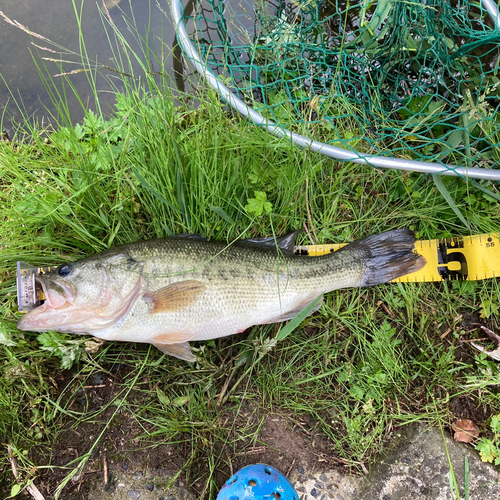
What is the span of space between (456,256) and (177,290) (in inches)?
103

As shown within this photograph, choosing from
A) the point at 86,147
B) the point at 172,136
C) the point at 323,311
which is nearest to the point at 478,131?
the point at 323,311

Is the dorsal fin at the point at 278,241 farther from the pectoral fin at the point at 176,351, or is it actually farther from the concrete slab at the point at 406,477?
the concrete slab at the point at 406,477

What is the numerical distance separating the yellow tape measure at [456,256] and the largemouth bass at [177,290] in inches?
22.8

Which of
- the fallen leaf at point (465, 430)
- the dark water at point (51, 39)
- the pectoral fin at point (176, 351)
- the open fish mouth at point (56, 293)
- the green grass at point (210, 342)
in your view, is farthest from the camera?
the dark water at point (51, 39)

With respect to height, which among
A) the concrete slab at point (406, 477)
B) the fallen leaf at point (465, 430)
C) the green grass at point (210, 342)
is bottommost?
the concrete slab at point (406, 477)

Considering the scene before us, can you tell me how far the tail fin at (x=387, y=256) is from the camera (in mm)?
3092

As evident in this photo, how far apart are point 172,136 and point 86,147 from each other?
3.19 ft

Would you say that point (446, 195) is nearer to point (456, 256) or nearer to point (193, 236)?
point (456, 256)

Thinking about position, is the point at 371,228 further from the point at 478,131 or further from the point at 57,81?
the point at 57,81

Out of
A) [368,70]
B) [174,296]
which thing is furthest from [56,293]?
[368,70]

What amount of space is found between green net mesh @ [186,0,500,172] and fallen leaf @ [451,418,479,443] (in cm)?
241

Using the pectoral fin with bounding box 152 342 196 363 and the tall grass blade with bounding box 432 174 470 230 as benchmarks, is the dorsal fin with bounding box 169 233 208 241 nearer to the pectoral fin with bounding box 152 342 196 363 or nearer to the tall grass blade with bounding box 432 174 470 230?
the pectoral fin with bounding box 152 342 196 363

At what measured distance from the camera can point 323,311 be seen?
3.18 m

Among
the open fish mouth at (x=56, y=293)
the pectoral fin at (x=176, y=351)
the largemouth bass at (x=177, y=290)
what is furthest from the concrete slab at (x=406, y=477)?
the open fish mouth at (x=56, y=293)
